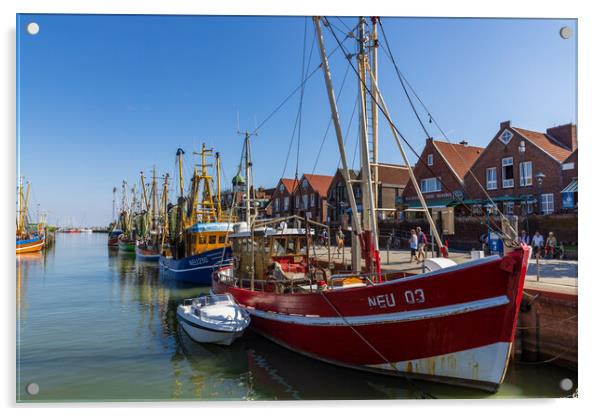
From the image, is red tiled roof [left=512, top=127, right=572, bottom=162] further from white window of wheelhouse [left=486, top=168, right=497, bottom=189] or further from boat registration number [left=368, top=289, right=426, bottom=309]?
boat registration number [left=368, top=289, right=426, bottom=309]

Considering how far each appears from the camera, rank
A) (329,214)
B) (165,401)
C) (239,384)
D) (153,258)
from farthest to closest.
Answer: (329,214), (153,258), (239,384), (165,401)

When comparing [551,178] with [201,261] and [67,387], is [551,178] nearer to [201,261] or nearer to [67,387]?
[201,261]

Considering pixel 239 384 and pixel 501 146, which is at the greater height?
pixel 501 146

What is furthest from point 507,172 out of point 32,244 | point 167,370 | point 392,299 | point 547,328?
point 32,244

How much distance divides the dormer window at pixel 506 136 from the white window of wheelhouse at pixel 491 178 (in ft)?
6.19

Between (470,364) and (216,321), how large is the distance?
5771mm

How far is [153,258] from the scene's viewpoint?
3778 cm

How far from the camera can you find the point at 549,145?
70.6ft

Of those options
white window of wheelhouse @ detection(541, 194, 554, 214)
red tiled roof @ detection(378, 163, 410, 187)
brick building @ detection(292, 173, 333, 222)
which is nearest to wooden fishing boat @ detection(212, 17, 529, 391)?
white window of wheelhouse @ detection(541, 194, 554, 214)

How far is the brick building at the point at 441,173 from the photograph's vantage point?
2909 centimetres

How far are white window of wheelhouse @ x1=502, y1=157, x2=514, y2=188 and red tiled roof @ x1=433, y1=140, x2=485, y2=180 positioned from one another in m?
4.29

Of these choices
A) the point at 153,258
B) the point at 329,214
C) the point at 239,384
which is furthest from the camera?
the point at 329,214
